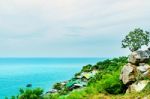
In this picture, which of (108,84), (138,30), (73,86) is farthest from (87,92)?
(138,30)

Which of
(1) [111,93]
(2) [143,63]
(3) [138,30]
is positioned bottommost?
(1) [111,93]

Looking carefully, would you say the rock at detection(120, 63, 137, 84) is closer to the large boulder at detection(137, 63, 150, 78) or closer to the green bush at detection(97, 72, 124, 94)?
the large boulder at detection(137, 63, 150, 78)

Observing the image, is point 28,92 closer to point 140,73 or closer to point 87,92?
point 87,92

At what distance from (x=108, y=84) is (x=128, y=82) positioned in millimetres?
1728

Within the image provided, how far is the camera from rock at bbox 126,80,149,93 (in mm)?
24497

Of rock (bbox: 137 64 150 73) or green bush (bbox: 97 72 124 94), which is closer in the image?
rock (bbox: 137 64 150 73)

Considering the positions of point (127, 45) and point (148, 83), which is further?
point (127, 45)

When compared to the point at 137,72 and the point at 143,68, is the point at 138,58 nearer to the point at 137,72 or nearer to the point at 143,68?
the point at 143,68

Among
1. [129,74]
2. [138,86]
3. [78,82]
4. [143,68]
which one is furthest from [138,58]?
[78,82]

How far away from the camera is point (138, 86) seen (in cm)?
2489

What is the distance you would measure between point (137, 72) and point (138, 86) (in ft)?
4.82

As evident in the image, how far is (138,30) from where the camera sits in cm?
3600

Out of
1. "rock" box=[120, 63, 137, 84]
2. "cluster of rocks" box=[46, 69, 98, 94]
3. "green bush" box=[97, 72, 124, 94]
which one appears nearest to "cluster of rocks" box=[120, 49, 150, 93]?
"rock" box=[120, 63, 137, 84]

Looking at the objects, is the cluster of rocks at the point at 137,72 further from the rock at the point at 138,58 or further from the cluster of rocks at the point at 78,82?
the cluster of rocks at the point at 78,82
